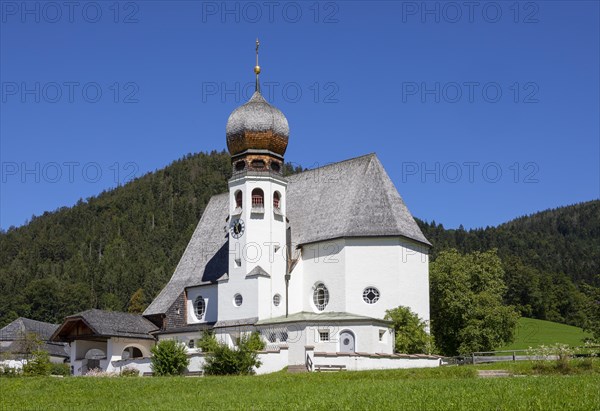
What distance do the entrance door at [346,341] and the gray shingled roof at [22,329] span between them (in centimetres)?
3703

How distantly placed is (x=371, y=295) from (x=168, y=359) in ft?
36.9

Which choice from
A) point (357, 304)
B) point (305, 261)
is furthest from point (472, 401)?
point (305, 261)

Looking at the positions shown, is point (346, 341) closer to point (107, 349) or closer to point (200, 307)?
point (200, 307)

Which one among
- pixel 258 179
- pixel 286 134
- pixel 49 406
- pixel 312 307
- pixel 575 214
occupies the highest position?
pixel 575 214

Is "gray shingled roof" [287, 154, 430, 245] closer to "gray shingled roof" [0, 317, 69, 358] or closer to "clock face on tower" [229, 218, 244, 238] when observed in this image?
"clock face on tower" [229, 218, 244, 238]

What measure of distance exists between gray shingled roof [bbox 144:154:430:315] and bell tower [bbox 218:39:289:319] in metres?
2.38

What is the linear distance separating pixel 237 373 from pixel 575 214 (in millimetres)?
171543

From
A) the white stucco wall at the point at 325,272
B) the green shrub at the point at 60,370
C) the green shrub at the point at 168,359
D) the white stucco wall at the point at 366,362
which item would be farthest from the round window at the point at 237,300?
the green shrub at the point at 60,370

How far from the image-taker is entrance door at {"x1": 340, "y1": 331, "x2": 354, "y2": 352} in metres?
38.2

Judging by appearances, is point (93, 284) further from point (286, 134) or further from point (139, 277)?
point (286, 134)

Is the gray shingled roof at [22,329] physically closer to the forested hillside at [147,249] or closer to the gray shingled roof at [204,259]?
the gray shingled roof at [204,259]

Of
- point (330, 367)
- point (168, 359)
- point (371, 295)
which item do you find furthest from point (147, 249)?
point (330, 367)

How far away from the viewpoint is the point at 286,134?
43312mm

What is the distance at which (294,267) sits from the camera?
4234 cm
